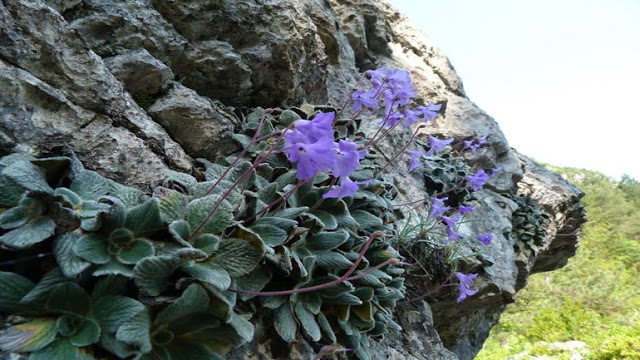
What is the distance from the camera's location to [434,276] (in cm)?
304

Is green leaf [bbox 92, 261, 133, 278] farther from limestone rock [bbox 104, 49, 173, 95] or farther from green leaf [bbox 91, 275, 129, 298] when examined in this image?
limestone rock [bbox 104, 49, 173, 95]

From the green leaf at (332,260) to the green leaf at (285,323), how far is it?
225 millimetres

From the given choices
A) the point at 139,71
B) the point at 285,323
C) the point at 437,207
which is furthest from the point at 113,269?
the point at 437,207

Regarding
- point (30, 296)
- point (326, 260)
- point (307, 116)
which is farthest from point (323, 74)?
point (30, 296)

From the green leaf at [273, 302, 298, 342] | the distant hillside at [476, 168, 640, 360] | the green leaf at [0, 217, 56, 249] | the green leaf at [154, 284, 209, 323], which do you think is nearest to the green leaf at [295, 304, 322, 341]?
the green leaf at [273, 302, 298, 342]

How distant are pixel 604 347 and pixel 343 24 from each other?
668 cm

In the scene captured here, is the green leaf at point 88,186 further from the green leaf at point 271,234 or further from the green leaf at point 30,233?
the green leaf at point 271,234

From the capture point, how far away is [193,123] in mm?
2350

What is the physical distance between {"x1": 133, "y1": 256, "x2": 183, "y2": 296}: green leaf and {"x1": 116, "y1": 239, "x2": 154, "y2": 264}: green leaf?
2.1 inches

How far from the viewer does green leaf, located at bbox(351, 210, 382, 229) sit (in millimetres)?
2172

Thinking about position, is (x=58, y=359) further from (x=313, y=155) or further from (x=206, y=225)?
(x=313, y=155)

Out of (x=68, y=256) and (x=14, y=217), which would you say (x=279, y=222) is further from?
(x=14, y=217)

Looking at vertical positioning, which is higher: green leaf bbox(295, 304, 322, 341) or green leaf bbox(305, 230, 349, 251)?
green leaf bbox(305, 230, 349, 251)

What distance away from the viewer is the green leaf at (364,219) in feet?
7.13
